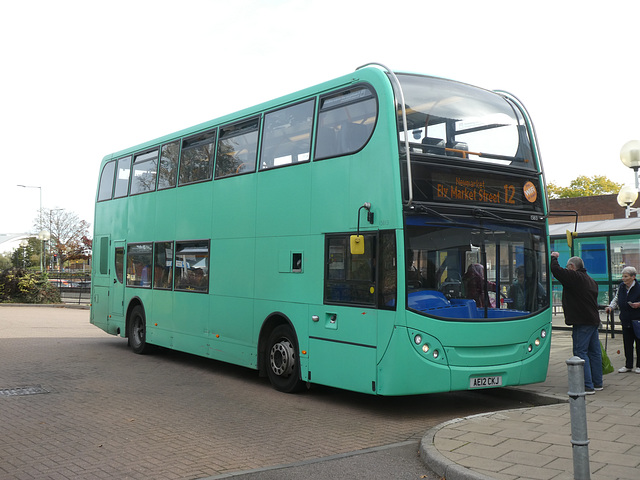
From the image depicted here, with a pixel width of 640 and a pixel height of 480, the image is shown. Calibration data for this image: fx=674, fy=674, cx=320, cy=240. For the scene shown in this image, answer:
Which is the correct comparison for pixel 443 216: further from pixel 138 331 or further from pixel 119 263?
pixel 119 263

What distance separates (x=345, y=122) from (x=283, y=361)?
3.49 m

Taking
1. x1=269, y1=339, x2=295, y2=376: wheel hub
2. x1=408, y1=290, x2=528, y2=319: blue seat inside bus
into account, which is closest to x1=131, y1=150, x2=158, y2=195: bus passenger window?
x1=269, y1=339, x2=295, y2=376: wheel hub

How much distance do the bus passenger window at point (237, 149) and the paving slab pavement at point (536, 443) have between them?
5349 mm

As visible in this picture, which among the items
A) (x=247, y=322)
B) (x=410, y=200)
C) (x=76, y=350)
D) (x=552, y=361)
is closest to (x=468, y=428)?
(x=410, y=200)

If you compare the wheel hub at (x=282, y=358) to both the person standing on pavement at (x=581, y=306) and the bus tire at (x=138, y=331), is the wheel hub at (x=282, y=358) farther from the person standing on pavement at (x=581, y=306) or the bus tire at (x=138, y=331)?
the bus tire at (x=138, y=331)

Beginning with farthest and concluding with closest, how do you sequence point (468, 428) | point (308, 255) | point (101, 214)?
1. point (101, 214)
2. point (308, 255)
3. point (468, 428)

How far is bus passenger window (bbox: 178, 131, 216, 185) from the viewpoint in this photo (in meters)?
11.7

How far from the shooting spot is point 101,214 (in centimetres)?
1598

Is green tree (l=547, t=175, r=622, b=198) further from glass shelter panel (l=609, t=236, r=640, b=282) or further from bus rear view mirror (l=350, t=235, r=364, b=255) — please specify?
bus rear view mirror (l=350, t=235, r=364, b=255)

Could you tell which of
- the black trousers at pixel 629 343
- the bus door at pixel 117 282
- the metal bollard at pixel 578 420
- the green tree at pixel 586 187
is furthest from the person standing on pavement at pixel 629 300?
the green tree at pixel 586 187

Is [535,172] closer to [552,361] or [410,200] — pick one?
[410,200]

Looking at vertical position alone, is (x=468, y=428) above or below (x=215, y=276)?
below

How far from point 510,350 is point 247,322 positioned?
4.07 m

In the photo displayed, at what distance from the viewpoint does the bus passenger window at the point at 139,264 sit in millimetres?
13680
